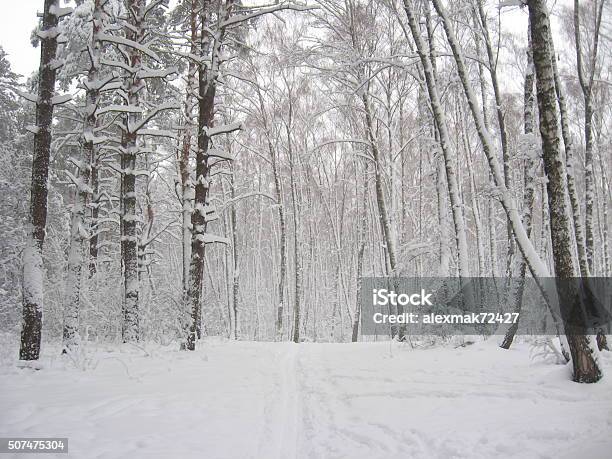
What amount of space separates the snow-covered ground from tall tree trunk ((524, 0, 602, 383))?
29 centimetres

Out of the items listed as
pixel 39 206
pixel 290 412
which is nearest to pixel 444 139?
pixel 290 412

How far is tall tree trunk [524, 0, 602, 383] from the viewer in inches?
186

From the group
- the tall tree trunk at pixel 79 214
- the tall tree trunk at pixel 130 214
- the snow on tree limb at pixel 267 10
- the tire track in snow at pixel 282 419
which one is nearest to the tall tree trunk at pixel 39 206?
the tall tree trunk at pixel 79 214

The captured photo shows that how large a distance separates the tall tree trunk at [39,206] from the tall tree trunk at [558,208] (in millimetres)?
7539

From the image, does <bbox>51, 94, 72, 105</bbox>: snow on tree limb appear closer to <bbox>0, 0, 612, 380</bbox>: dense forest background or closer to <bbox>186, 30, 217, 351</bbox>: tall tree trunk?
<bbox>0, 0, 612, 380</bbox>: dense forest background

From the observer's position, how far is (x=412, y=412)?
4367 millimetres

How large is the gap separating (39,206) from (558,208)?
7.77 metres

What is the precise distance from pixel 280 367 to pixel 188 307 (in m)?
Result: 2.32

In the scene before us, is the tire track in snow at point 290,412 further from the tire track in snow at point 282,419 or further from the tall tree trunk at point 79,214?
the tall tree trunk at point 79,214

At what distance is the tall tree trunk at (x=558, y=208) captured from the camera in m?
4.73

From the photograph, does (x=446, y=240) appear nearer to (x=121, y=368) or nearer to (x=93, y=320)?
(x=121, y=368)

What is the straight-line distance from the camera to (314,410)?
4.79m

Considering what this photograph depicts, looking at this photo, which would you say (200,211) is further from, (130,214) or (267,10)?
(267,10)

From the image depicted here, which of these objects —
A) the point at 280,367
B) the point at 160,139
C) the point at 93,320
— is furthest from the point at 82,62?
the point at 280,367
